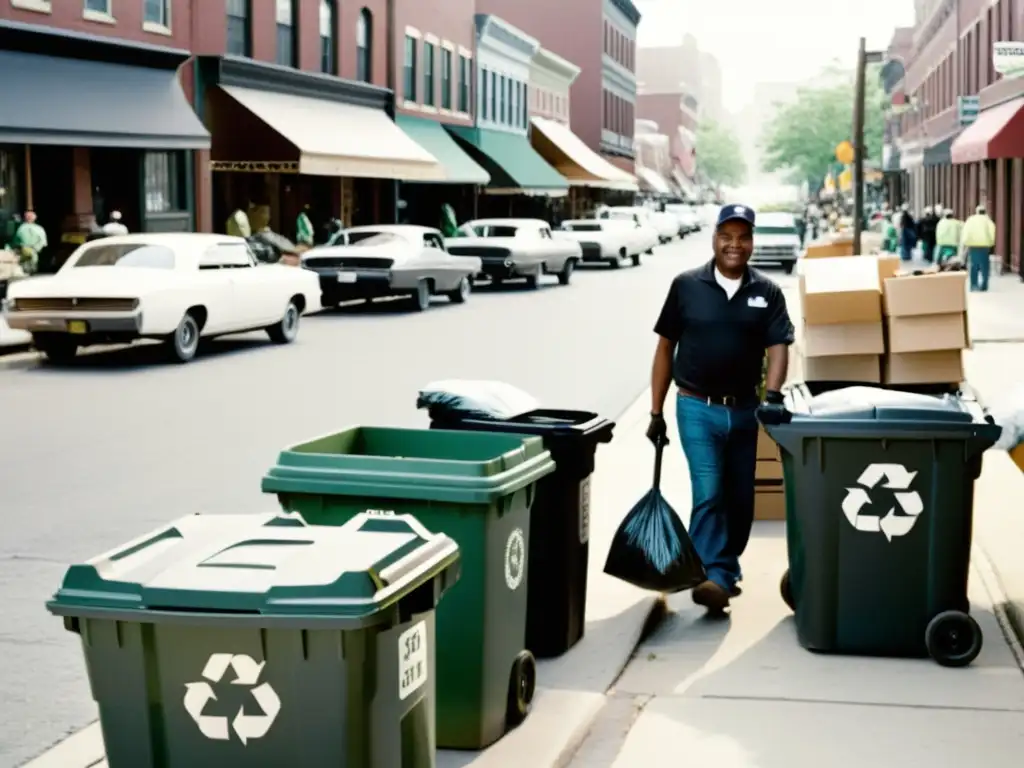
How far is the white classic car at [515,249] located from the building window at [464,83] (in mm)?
17048

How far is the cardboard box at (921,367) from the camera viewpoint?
890 cm

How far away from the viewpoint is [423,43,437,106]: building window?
156ft

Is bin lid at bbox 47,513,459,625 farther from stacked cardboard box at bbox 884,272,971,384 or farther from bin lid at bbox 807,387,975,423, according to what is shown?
stacked cardboard box at bbox 884,272,971,384

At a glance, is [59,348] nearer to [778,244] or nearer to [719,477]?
[719,477]

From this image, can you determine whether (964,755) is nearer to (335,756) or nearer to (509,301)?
(335,756)

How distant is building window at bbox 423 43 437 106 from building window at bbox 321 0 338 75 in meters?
7.80

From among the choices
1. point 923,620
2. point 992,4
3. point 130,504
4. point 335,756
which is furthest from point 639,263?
point 335,756

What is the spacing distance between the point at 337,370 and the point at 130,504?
25.9ft

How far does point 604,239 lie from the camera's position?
1722 inches

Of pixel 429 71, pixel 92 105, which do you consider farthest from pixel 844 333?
pixel 429 71

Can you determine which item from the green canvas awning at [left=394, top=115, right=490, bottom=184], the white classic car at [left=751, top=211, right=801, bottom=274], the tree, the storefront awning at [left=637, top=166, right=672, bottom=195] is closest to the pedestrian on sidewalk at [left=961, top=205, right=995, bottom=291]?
the white classic car at [left=751, top=211, right=801, bottom=274]

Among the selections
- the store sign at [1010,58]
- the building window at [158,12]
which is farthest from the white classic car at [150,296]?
the building window at [158,12]

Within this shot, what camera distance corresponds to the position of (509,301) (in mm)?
30328

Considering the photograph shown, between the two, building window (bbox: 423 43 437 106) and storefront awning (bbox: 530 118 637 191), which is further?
storefront awning (bbox: 530 118 637 191)
